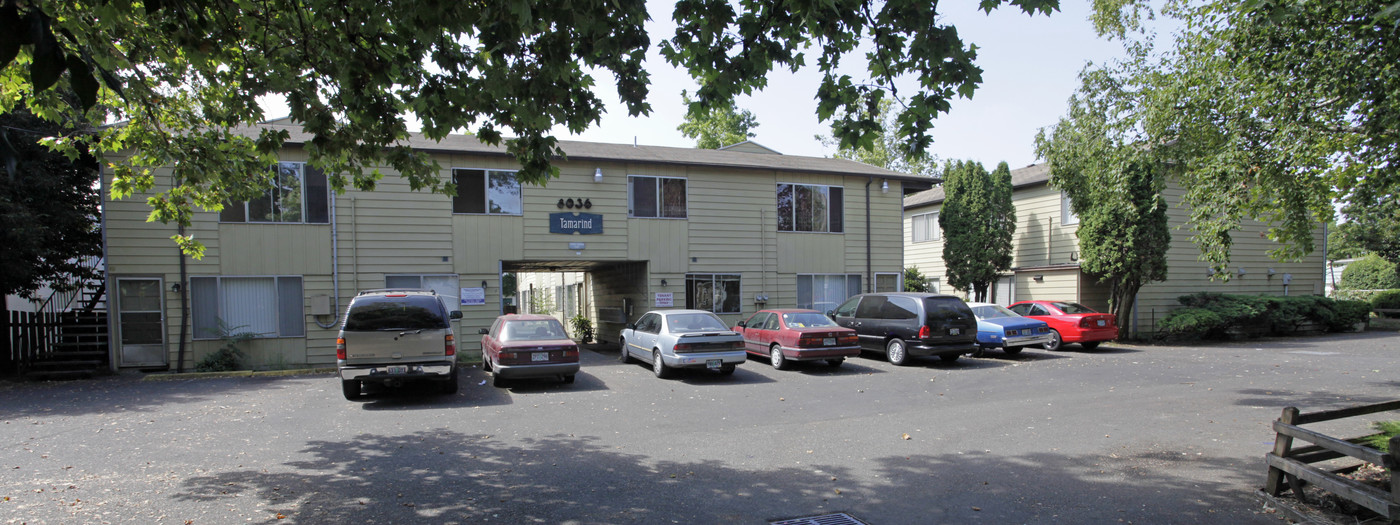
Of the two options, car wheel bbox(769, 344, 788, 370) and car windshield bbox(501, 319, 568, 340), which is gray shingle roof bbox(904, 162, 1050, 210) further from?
car windshield bbox(501, 319, 568, 340)

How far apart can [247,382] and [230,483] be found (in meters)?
8.28

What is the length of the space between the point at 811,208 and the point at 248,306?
14280 mm

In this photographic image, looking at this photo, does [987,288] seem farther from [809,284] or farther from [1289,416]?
[1289,416]

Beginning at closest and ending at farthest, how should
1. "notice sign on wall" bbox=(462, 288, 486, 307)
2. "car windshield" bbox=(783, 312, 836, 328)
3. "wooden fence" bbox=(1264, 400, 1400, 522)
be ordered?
"wooden fence" bbox=(1264, 400, 1400, 522)
"car windshield" bbox=(783, 312, 836, 328)
"notice sign on wall" bbox=(462, 288, 486, 307)

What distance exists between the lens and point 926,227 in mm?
28266

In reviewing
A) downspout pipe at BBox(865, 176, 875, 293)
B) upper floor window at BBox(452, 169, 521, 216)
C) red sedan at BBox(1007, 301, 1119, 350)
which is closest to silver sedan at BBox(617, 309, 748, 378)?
upper floor window at BBox(452, 169, 521, 216)

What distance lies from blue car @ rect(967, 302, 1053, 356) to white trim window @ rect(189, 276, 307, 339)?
15.7 m

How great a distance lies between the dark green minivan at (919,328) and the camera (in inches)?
576

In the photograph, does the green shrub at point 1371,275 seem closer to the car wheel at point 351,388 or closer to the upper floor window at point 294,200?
the car wheel at point 351,388

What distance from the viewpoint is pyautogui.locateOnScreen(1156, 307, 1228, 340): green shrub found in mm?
20062

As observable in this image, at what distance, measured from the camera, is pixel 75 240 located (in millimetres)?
15594

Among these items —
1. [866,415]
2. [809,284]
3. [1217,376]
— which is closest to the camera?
[866,415]

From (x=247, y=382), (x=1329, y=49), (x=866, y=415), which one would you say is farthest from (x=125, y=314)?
(x=1329, y=49)

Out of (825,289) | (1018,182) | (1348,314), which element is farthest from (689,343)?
(1348,314)
